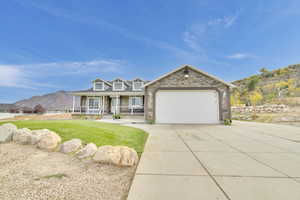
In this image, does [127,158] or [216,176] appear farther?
[127,158]

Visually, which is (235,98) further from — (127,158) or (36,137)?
(36,137)

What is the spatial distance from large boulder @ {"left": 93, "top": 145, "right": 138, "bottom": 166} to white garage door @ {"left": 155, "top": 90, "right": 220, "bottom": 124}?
23.5 feet

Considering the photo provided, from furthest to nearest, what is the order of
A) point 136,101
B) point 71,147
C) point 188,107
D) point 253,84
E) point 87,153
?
point 253,84 → point 136,101 → point 188,107 → point 71,147 → point 87,153

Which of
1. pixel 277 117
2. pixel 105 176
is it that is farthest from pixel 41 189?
pixel 277 117

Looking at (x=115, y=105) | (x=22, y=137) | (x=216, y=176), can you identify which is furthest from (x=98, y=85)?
(x=216, y=176)

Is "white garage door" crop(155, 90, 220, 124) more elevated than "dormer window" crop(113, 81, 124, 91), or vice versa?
"dormer window" crop(113, 81, 124, 91)

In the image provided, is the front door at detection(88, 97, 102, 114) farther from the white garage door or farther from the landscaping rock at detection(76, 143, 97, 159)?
the landscaping rock at detection(76, 143, 97, 159)

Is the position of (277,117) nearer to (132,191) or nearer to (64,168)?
(132,191)

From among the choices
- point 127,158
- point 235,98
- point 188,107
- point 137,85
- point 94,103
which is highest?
point 137,85

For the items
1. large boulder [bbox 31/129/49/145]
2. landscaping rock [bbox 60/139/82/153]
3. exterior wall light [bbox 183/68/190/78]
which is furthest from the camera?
exterior wall light [bbox 183/68/190/78]

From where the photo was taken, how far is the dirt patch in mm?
1556

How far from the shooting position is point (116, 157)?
249cm

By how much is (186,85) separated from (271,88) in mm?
27243

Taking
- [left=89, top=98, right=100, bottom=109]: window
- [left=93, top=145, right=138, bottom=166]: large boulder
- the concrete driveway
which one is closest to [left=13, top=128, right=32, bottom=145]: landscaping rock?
[left=93, top=145, right=138, bottom=166]: large boulder
